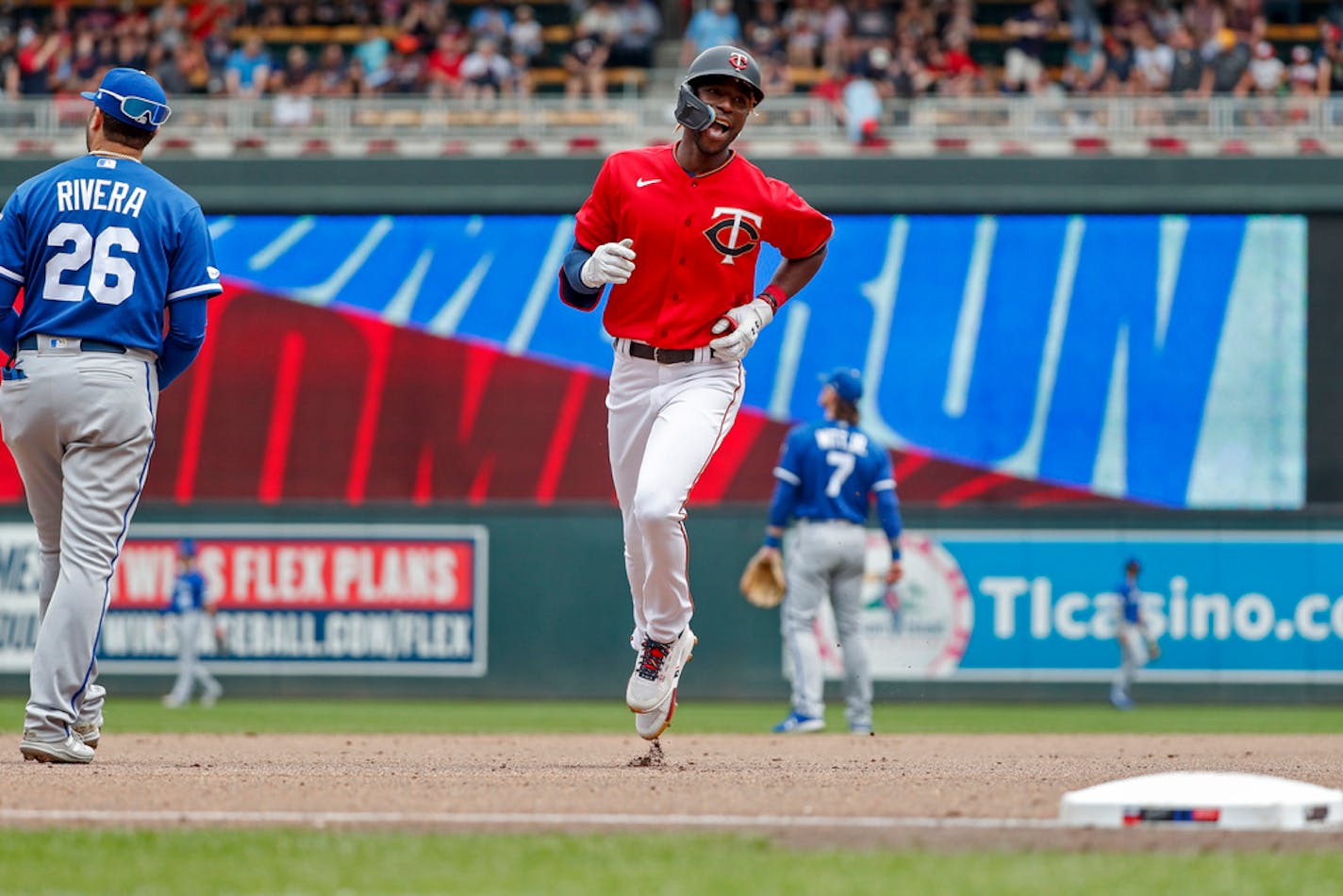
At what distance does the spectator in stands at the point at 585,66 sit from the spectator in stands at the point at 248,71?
3.29 metres

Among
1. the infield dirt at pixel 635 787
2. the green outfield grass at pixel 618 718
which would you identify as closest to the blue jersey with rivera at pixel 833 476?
the green outfield grass at pixel 618 718

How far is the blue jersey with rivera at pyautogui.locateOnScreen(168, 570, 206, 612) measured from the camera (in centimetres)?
1542

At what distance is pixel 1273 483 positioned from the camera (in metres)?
17.0

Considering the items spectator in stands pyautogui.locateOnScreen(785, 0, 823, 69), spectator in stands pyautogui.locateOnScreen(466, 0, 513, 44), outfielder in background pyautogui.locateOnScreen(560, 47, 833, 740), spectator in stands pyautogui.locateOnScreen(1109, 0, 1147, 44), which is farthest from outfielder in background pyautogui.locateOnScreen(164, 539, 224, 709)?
spectator in stands pyautogui.locateOnScreen(1109, 0, 1147, 44)

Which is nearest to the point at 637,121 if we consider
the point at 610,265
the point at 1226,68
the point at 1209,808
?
the point at 1226,68

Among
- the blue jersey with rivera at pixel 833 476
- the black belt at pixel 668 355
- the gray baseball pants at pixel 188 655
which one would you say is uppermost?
the black belt at pixel 668 355

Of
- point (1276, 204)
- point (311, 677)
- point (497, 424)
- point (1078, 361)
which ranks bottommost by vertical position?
point (311, 677)

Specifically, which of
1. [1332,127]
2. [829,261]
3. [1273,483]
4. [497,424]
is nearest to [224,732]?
[497,424]

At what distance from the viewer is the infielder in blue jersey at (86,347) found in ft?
19.6

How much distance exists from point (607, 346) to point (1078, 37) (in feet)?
21.4

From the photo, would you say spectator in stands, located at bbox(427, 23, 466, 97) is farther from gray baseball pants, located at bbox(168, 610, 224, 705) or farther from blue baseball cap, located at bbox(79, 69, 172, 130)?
blue baseball cap, located at bbox(79, 69, 172, 130)

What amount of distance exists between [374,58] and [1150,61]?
8477 millimetres

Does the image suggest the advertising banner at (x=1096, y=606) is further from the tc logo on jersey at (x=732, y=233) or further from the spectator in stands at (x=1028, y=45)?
the tc logo on jersey at (x=732, y=233)

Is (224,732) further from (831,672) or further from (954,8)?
(954,8)
